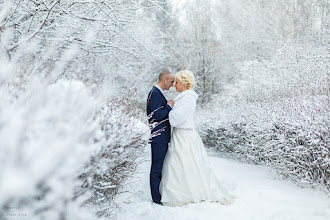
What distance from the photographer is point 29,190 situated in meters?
1.09

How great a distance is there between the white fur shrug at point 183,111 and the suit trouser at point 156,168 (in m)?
0.38

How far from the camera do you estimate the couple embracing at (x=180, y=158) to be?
350 centimetres

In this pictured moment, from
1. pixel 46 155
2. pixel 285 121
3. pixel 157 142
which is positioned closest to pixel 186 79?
pixel 157 142

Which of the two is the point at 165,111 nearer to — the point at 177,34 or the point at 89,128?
the point at 89,128

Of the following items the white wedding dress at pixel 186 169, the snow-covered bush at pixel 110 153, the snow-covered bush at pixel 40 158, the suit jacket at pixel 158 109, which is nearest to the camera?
the snow-covered bush at pixel 40 158

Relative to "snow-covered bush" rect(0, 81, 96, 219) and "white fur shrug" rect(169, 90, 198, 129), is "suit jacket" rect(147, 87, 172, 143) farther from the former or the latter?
"snow-covered bush" rect(0, 81, 96, 219)

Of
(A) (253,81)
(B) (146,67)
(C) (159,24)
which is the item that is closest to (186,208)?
(A) (253,81)

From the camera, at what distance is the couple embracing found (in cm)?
350

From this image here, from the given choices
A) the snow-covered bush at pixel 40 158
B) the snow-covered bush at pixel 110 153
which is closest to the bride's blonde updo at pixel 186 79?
the snow-covered bush at pixel 110 153

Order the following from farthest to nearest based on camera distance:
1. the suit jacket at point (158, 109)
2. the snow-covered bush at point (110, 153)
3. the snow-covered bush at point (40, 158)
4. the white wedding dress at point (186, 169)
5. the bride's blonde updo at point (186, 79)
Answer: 1. the bride's blonde updo at point (186, 79)
2. the suit jacket at point (158, 109)
3. the white wedding dress at point (186, 169)
4. the snow-covered bush at point (110, 153)
5. the snow-covered bush at point (40, 158)

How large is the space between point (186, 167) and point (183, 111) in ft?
2.44

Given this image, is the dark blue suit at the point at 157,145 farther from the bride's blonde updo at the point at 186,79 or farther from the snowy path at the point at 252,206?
the bride's blonde updo at the point at 186,79

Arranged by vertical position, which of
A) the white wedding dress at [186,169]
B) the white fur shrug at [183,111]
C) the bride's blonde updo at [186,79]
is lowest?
the white wedding dress at [186,169]

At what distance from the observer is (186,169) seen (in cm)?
353
